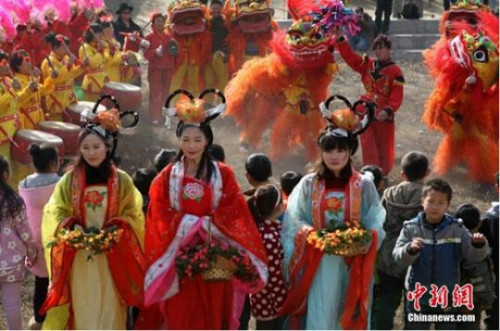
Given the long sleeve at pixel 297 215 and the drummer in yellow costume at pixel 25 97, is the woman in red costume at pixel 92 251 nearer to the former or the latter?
the long sleeve at pixel 297 215

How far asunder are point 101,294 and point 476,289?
2262mm

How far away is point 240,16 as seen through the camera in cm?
1275

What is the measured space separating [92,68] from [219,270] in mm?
6409

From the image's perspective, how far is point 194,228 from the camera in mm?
6145

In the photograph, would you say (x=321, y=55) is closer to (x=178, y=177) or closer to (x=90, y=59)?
(x=90, y=59)

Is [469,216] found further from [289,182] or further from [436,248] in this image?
[289,182]

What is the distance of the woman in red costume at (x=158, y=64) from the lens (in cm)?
1266

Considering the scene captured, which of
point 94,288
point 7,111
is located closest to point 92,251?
point 94,288

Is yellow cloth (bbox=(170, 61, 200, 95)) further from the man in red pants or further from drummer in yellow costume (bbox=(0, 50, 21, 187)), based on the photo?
drummer in yellow costume (bbox=(0, 50, 21, 187))

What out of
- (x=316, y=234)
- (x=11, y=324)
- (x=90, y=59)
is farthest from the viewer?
Result: (x=90, y=59)

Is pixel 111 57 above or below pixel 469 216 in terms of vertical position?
above

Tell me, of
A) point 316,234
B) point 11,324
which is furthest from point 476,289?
point 11,324

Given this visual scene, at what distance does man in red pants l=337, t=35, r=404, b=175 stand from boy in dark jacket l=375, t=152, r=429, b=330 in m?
3.37

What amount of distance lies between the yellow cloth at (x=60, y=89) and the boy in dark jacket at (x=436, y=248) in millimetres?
5562
